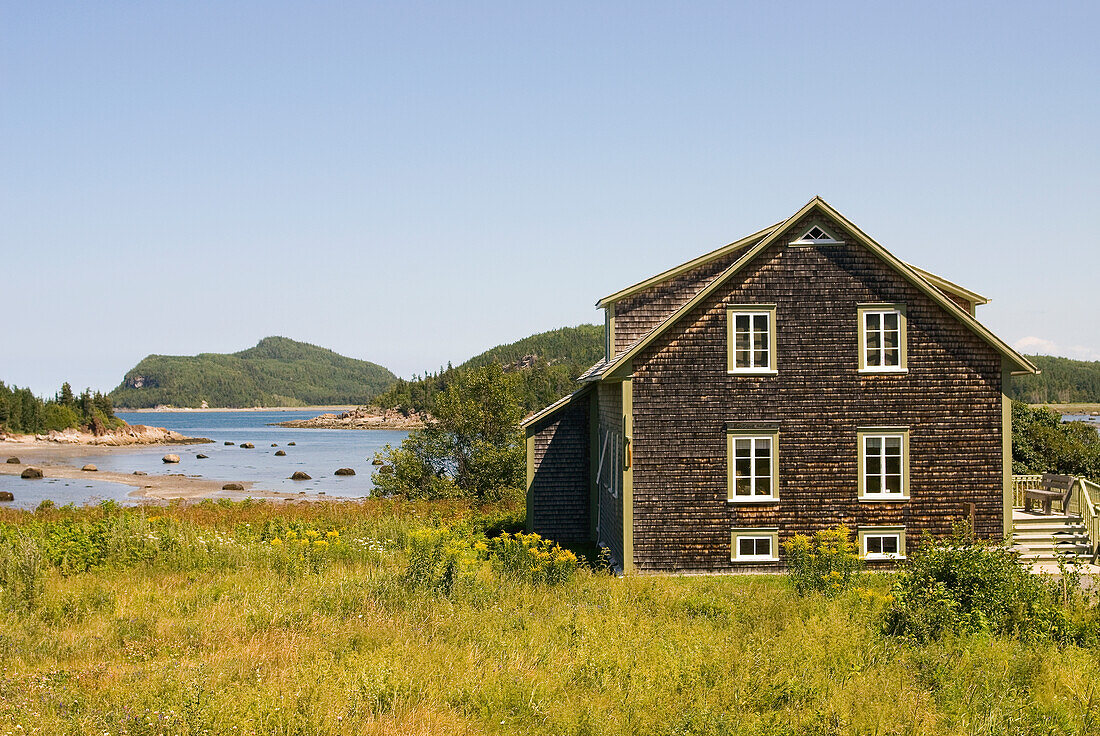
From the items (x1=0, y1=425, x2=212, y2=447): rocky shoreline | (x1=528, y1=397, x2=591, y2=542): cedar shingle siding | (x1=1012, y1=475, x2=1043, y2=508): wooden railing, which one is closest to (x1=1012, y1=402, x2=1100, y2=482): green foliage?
(x1=1012, y1=475, x2=1043, y2=508): wooden railing

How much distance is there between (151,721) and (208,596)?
613 cm

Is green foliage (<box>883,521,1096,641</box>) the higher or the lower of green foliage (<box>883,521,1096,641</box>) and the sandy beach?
the higher

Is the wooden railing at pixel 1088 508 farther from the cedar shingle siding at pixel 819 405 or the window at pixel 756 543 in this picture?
the window at pixel 756 543

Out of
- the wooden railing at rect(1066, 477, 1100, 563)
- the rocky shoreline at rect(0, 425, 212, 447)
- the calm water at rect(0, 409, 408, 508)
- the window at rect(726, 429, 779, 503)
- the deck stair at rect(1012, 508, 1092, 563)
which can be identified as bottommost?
the calm water at rect(0, 409, 408, 508)

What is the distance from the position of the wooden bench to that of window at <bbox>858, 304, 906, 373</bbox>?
21.9 ft

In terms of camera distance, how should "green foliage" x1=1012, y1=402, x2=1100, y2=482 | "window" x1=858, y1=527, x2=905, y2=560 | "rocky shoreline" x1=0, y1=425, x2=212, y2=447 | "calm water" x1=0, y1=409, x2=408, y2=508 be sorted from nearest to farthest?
"window" x1=858, y1=527, x2=905, y2=560
"green foliage" x1=1012, y1=402, x2=1100, y2=482
"calm water" x1=0, y1=409, x2=408, y2=508
"rocky shoreline" x1=0, y1=425, x2=212, y2=447

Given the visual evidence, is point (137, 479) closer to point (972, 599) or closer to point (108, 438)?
point (108, 438)

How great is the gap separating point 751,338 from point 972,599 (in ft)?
27.4

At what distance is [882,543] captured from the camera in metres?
19.6

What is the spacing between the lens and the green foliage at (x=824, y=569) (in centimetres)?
1492

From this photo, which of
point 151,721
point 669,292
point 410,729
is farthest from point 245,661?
point 669,292

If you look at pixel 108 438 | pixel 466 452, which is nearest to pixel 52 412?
pixel 108 438

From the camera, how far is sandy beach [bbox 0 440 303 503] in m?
53.6

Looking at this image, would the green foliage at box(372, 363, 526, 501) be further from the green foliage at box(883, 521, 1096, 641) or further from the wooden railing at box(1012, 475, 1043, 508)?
the green foliage at box(883, 521, 1096, 641)
